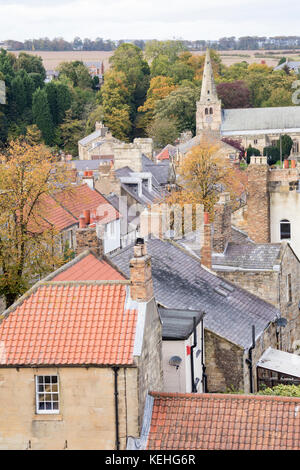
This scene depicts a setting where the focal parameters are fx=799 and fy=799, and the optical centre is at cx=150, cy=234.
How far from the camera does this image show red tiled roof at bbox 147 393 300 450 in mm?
19531

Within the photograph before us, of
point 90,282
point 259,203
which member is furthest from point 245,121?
point 90,282

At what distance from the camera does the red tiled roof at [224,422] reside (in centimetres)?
1953

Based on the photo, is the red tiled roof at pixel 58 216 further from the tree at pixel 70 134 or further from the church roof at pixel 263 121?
the church roof at pixel 263 121

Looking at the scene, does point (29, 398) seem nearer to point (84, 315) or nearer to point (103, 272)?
point (84, 315)

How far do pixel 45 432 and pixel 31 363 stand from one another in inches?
70.7

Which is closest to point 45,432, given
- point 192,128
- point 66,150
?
point 66,150

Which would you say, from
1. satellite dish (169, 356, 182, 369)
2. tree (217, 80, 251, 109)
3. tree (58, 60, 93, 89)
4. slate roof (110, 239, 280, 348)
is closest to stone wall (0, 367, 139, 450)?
satellite dish (169, 356, 182, 369)

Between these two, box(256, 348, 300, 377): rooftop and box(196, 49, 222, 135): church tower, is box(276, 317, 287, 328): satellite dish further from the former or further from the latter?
box(196, 49, 222, 135): church tower

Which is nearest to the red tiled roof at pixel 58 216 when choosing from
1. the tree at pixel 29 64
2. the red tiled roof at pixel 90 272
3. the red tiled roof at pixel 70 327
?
the red tiled roof at pixel 90 272

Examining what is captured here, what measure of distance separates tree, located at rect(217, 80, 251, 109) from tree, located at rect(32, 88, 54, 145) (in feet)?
137

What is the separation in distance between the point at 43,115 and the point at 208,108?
102ft

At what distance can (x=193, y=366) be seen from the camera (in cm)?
2558

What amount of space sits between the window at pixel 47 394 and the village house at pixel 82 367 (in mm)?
26

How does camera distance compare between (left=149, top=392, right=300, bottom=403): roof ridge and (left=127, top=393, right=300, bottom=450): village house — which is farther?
(left=149, top=392, right=300, bottom=403): roof ridge
